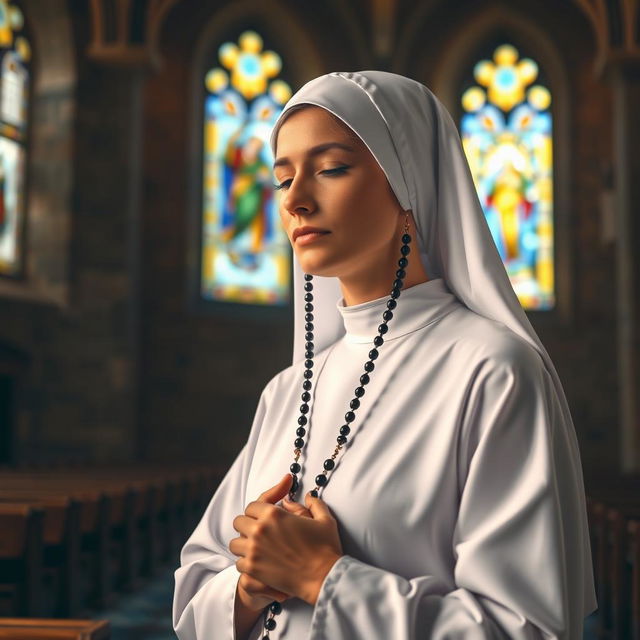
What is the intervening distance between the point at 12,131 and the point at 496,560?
10289mm

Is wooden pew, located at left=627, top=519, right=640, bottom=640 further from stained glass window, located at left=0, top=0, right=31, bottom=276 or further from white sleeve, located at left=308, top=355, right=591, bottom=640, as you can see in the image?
stained glass window, located at left=0, top=0, right=31, bottom=276

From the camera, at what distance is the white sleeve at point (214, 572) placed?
128 cm

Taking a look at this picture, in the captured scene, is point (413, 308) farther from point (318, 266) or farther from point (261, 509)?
point (261, 509)

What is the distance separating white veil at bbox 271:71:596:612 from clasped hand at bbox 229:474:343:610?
1.28ft

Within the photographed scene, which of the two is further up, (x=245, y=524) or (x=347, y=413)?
(x=347, y=413)

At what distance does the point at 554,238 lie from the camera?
12.1 m

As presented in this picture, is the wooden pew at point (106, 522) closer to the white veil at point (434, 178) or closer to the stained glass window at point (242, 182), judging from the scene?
the white veil at point (434, 178)

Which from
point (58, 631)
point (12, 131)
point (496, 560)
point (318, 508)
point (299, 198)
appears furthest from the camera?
point (12, 131)

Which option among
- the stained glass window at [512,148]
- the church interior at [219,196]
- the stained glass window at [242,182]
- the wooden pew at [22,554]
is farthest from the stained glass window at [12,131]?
the wooden pew at [22,554]

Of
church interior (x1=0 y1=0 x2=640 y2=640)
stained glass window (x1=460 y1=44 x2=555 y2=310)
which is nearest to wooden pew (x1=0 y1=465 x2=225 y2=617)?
church interior (x1=0 y1=0 x2=640 y2=640)

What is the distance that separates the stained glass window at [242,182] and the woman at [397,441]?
10.3 m

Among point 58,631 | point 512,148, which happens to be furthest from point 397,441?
point 512,148

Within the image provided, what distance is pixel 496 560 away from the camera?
1105mm

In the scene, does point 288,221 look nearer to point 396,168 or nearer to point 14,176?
point 396,168
